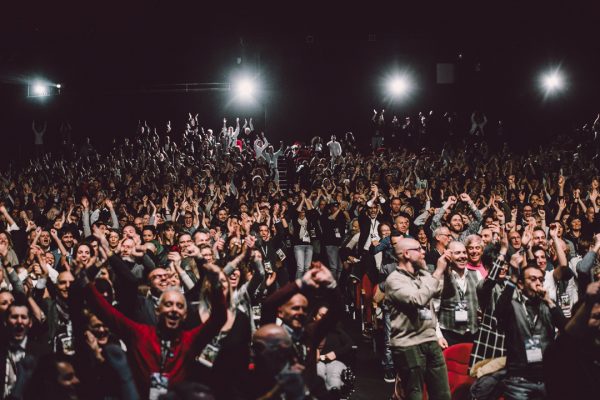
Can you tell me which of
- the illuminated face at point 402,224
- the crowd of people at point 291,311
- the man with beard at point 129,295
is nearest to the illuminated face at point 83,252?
the crowd of people at point 291,311

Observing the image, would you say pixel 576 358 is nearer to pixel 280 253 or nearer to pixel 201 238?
pixel 201 238

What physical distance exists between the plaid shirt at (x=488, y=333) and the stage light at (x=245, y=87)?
833 inches

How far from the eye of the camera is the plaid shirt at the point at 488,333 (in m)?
4.57

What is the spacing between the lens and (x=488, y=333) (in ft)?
15.1

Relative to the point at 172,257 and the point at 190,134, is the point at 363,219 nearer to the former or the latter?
the point at 172,257

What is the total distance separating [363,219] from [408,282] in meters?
5.00

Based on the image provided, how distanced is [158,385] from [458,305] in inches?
111

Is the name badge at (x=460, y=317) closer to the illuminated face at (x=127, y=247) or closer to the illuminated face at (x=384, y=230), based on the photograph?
the illuminated face at (x=384, y=230)

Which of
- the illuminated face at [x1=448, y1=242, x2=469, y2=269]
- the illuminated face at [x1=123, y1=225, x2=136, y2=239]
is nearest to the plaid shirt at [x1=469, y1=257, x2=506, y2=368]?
the illuminated face at [x1=448, y1=242, x2=469, y2=269]

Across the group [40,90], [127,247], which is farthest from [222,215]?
[40,90]

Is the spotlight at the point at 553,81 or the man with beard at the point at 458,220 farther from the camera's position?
the spotlight at the point at 553,81

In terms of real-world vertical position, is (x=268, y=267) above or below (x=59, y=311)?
above

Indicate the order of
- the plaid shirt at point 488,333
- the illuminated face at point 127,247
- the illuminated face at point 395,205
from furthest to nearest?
1. the illuminated face at point 395,205
2. the illuminated face at point 127,247
3. the plaid shirt at point 488,333

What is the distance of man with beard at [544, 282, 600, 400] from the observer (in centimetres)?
383
